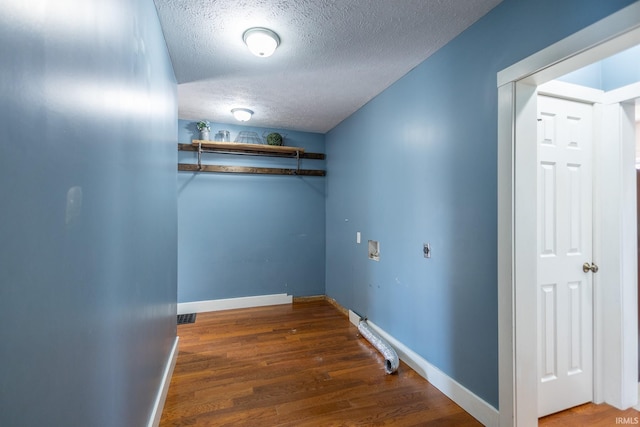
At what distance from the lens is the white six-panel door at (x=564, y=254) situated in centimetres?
182

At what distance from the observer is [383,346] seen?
→ 8.08ft

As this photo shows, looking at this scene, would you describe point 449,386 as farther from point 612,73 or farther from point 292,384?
point 612,73

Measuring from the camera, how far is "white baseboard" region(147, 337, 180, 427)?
161 cm

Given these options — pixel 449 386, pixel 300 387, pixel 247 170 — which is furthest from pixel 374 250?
pixel 247 170

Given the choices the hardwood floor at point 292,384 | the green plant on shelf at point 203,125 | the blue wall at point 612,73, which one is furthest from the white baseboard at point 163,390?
the blue wall at point 612,73

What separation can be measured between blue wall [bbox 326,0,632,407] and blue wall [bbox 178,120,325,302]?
4.22 ft

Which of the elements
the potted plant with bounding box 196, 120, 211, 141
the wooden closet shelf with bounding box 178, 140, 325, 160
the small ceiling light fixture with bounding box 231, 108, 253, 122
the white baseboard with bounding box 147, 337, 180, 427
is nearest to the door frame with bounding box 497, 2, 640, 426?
the white baseboard with bounding box 147, 337, 180, 427

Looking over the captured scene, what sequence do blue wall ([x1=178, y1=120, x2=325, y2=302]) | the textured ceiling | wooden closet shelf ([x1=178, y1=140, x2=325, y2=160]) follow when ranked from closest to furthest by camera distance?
the textured ceiling
wooden closet shelf ([x1=178, y1=140, x2=325, y2=160])
blue wall ([x1=178, y1=120, x2=325, y2=302])

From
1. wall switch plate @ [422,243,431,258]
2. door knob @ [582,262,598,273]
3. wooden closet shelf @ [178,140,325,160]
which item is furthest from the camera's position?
wooden closet shelf @ [178,140,325,160]

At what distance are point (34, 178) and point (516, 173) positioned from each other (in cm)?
194

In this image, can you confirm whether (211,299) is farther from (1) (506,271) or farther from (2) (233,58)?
(1) (506,271)

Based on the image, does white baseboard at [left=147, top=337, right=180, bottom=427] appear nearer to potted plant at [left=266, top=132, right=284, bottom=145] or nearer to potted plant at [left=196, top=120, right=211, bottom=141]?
potted plant at [left=196, top=120, right=211, bottom=141]

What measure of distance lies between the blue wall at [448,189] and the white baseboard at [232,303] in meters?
1.47

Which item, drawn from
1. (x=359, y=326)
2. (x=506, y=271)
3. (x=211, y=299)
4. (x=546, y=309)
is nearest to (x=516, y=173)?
(x=506, y=271)
